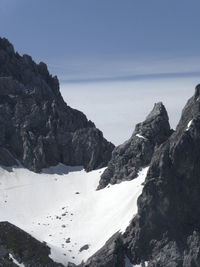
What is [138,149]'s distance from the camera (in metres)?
145

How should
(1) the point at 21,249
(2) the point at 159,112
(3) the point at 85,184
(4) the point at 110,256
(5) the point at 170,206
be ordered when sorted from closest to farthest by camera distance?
1. (4) the point at 110,256
2. (5) the point at 170,206
3. (1) the point at 21,249
4. (2) the point at 159,112
5. (3) the point at 85,184

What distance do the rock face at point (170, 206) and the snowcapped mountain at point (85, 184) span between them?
7.0 inches

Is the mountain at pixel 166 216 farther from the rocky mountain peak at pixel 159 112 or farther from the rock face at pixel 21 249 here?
the rocky mountain peak at pixel 159 112

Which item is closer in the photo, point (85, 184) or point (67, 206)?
point (67, 206)

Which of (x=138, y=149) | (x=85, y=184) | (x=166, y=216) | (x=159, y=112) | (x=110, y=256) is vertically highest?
(x=159, y=112)

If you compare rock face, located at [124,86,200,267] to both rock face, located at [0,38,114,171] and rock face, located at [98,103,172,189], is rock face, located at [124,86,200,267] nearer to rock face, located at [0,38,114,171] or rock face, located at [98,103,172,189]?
rock face, located at [98,103,172,189]

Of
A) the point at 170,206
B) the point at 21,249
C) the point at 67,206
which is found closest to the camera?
the point at 170,206

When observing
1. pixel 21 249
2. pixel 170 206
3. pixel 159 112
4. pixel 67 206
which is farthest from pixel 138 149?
pixel 21 249

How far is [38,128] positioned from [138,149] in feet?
119

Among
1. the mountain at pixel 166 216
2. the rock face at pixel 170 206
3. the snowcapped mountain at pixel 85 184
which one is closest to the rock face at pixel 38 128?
the snowcapped mountain at pixel 85 184

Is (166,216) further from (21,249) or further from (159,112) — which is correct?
(159,112)

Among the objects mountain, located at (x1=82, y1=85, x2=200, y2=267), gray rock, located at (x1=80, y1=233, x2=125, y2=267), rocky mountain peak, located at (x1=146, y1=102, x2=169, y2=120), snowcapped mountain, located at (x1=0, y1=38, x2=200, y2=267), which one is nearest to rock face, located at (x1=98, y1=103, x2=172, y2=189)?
rocky mountain peak, located at (x1=146, y1=102, x2=169, y2=120)

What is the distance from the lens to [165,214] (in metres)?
114

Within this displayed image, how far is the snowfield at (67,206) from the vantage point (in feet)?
400
